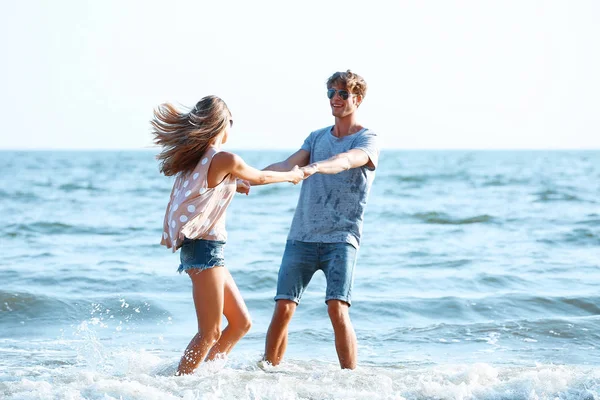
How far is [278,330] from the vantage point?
233 inches

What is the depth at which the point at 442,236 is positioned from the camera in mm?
16156

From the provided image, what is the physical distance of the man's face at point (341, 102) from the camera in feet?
19.0

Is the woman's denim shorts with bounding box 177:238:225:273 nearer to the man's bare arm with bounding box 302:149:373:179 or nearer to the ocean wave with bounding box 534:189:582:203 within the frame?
the man's bare arm with bounding box 302:149:373:179

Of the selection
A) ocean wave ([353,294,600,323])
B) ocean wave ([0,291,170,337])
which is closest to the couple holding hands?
ocean wave ([353,294,600,323])

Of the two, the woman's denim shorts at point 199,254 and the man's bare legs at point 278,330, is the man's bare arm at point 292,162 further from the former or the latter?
the man's bare legs at point 278,330

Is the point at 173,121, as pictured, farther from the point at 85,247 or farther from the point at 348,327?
the point at 85,247

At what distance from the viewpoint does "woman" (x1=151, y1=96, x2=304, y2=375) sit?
16.9ft

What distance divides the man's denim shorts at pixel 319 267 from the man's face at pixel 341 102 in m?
0.95

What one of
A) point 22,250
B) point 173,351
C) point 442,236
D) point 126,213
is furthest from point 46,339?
point 126,213

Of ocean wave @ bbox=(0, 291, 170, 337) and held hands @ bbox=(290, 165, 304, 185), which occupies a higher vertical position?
held hands @ bbox=(290, 165, 304, 185)

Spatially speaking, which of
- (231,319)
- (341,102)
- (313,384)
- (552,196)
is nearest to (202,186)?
(231,319)

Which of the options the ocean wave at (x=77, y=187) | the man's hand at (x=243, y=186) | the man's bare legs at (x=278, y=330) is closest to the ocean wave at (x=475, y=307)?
the man's bare legs at (x=278, y=330)

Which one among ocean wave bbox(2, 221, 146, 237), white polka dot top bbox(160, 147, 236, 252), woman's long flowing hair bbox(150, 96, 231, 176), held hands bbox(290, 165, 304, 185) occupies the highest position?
woman's long flowing hair bbox(150, 96, 231, 176)

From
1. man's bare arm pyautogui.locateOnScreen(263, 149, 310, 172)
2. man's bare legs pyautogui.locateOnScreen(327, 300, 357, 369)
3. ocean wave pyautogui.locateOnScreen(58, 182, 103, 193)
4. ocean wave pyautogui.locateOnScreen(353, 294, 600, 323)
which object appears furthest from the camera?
ocean wave pyautogui.locateOnScreen(58, 182, 103, 193)
